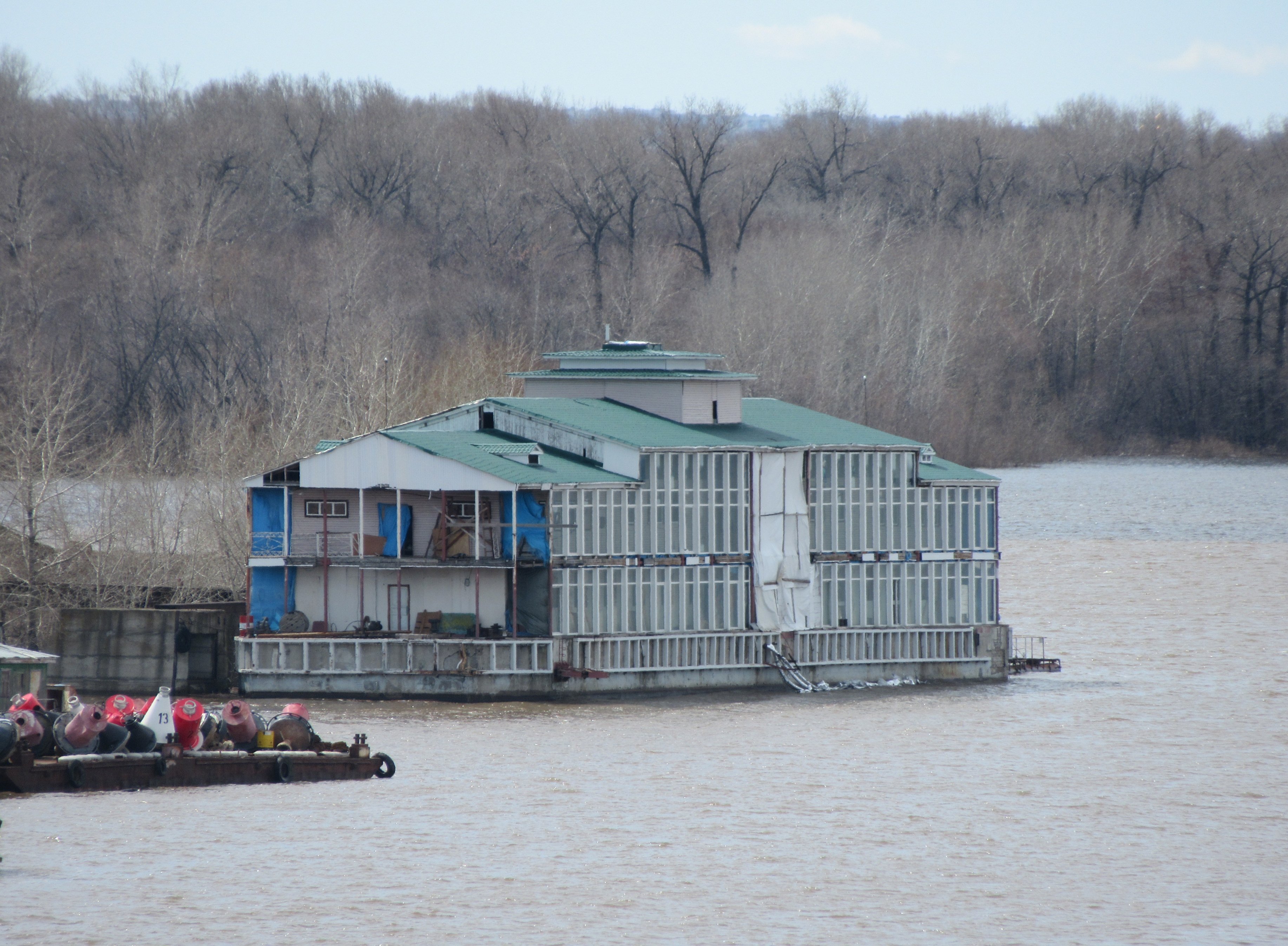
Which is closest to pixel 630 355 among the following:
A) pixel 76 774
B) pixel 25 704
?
pixel 25 704

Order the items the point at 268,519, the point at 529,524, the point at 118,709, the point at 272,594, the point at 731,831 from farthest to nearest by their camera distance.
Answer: the point at 268,519 < the point at 272,594 < the point at 529,524 < the point at 118,709 < the point at 731,831

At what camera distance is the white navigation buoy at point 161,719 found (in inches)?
1698

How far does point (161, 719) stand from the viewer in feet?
142

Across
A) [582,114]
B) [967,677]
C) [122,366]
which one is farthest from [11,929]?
[582,114]

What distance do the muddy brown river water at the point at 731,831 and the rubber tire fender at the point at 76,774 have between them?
17.3 inches

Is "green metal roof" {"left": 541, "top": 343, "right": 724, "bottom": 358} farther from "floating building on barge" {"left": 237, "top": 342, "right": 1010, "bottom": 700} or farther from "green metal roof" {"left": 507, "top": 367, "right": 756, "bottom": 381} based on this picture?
"green metal roof" {"left": 507, "top": 367, "right": 756, "bottom": 381}

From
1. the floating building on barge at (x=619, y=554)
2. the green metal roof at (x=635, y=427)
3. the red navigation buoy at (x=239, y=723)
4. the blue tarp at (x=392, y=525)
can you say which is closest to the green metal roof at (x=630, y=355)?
the floating building on barge at (x=619, y=554)

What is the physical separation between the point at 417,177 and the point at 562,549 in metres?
96.7

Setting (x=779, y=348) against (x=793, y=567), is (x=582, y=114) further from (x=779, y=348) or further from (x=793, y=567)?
(x=793, y=567)

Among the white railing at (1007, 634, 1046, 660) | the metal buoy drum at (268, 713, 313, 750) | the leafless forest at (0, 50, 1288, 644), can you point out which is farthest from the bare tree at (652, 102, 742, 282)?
the metal buoy drum at (268, 713, 313, 750)

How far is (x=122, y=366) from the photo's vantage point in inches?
4518

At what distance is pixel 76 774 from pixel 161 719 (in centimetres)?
230

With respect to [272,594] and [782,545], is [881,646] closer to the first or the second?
[782,545]

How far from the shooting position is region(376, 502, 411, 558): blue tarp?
58.2 metres
